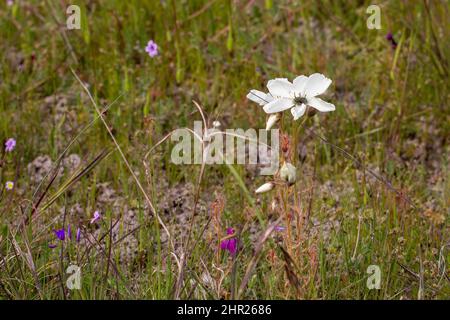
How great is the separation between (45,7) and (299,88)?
214 cm

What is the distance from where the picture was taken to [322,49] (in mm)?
3727

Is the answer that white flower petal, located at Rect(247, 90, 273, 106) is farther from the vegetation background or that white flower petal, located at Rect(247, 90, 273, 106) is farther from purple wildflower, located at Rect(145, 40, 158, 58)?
purple wildflower, located at Rect(145, 40, 158, 58)

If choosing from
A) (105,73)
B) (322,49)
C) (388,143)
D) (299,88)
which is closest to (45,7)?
(105,73)

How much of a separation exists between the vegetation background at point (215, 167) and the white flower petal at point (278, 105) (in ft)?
0.44

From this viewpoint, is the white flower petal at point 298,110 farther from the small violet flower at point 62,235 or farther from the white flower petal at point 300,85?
the small violet flower at point 62,235

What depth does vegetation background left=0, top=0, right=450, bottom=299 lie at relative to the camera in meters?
2.31

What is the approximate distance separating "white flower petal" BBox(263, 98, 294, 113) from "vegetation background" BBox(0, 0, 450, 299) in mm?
135

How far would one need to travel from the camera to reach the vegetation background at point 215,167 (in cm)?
231

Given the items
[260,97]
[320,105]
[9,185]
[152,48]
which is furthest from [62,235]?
[152,48]

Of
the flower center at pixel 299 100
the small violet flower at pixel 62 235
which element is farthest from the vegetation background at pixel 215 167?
the flower center at pixel 299 100

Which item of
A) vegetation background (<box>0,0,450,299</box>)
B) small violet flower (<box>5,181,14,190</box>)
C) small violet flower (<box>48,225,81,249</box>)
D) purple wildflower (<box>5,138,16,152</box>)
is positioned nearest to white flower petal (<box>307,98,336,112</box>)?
vegetation background (<box>0,0,450,299</box>)

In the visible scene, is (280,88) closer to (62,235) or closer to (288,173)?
(288,173)

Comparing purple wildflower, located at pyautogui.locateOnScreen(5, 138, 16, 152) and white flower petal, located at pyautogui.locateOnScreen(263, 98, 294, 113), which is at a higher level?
white flower petal, located at pyautogui.locateOnScreen(263, 98, 294, 113)
